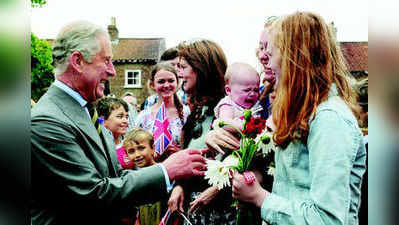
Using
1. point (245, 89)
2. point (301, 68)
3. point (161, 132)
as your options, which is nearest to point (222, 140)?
point (245, 89)

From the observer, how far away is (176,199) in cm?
300

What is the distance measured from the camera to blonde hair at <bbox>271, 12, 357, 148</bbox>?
1857mm

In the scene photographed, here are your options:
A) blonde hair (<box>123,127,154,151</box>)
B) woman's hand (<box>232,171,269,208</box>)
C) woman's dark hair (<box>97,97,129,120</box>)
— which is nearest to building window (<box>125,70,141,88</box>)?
woman's dark hair (<box>97,97,129,120</box>)

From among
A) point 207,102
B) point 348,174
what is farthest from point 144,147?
point 348,174

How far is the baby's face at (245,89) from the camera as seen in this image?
3.06 meters

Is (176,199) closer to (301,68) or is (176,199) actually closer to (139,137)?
(139,137)

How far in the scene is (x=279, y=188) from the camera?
199 cm

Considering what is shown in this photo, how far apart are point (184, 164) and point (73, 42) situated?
1095mm

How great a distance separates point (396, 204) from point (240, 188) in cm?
Answer: 83

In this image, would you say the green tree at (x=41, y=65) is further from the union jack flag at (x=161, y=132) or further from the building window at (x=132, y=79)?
the union jack flag at (x=161, y=132)

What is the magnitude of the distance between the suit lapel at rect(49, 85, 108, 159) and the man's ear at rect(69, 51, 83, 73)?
18cm

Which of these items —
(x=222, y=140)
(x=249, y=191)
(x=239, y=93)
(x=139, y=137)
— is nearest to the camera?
(x=249, y=191)

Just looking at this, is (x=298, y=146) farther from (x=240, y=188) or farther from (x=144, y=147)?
(x=144, y=147)

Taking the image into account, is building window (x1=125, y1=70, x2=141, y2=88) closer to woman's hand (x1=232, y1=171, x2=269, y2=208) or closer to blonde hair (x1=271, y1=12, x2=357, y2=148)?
woman's hand (x1=232, y1=171, x2=269, y2=208)
